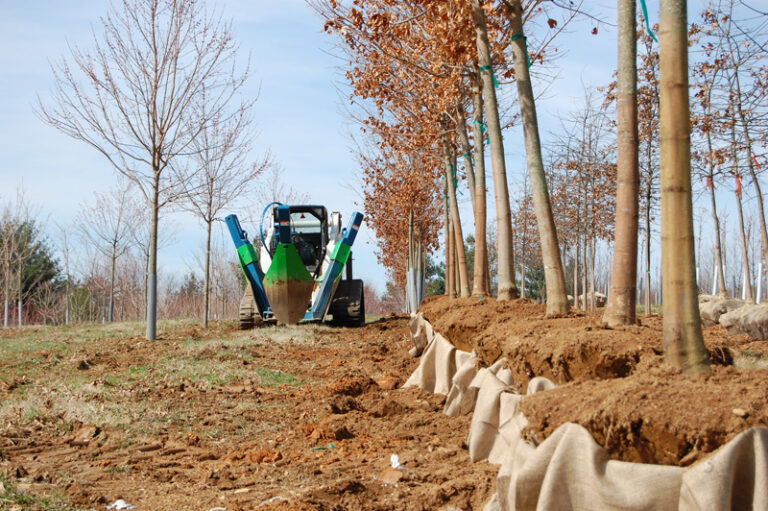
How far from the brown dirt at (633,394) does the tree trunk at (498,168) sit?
3.54 m

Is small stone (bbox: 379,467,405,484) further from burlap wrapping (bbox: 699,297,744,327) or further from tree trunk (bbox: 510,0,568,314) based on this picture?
burlap wrapping (bbox: 699,297,744,327)

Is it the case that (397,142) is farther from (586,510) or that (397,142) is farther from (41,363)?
(586,510)

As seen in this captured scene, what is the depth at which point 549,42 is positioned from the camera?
980 centimetres

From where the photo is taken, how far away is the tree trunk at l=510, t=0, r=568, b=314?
6027mm

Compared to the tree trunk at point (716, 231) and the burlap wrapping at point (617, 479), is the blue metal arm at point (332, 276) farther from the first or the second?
the burlap wrapping at point (617, 479)

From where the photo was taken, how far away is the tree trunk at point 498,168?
812cm

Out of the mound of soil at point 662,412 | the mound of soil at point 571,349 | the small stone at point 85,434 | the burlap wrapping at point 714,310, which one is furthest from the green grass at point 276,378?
the burlap wrapping at point 714,310

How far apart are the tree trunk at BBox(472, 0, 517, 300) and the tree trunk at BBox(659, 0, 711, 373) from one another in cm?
464

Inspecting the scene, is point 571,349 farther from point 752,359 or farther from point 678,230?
point 752,359

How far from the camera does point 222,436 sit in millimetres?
5984

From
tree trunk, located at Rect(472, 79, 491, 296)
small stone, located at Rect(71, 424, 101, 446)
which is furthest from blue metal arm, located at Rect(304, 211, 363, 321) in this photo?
small stone, located at Rect(71, 424, 101, 446)

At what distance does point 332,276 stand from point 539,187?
967 centimetres

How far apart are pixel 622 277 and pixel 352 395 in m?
3.87

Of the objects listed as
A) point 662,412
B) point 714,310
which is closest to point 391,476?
point 662,412
